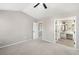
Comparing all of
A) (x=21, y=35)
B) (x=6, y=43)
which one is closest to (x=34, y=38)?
(x=21, y=35)

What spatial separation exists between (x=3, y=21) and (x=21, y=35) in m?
0.87

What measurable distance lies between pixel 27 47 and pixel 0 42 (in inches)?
37.8

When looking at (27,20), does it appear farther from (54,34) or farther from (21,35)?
(54,34)

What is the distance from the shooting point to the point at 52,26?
214 inches

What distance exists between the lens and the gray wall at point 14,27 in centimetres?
355

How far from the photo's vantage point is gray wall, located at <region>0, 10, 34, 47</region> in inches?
140

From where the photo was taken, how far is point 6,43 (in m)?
3.57

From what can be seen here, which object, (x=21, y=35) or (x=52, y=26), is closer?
(x=21, y=35)

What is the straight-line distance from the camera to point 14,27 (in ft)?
12.7

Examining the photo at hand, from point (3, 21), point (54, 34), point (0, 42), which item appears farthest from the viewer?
point (54, 34)

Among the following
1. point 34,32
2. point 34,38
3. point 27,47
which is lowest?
point 27,47

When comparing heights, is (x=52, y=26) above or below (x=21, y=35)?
above
